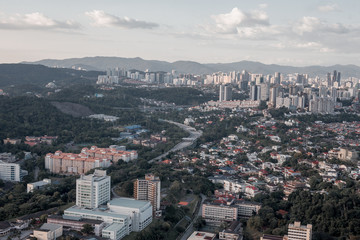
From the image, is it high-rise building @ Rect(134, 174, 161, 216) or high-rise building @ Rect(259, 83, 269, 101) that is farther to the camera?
high-rise building @ Rect(259, 83, 269, 101)

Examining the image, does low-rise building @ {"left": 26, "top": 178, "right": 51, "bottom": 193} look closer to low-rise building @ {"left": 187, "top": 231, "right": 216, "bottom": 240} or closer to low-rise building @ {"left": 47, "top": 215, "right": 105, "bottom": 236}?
low-rise building @ {"left": 47, "top": 215, "right": 105, "bottom": 236}

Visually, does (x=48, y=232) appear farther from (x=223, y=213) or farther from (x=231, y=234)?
(x=223, y=213)

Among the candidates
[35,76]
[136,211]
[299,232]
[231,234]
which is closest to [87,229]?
[136,211]

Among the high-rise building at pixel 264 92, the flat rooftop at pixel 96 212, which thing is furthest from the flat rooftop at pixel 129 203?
the high-rise building at pixel 264 92

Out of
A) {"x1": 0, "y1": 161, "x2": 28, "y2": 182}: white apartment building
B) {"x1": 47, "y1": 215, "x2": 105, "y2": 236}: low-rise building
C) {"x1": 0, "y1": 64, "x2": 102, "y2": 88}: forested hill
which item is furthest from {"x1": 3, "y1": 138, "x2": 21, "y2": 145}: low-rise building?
{"x1": 0, "y1": 64, "x2": 102, "y2": 88}: forested hill

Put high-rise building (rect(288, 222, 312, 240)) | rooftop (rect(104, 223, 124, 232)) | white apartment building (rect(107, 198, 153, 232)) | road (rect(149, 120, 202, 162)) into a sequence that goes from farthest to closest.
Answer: road (rect(149, 120, 202, 162))
white apartment building (rect(107, 198, 153, 232))
rooftop (rect(104, 223, 124, 232))
high-rise building (rect(288, 222, 312, 240))

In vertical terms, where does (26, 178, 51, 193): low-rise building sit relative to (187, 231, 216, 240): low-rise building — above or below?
above
